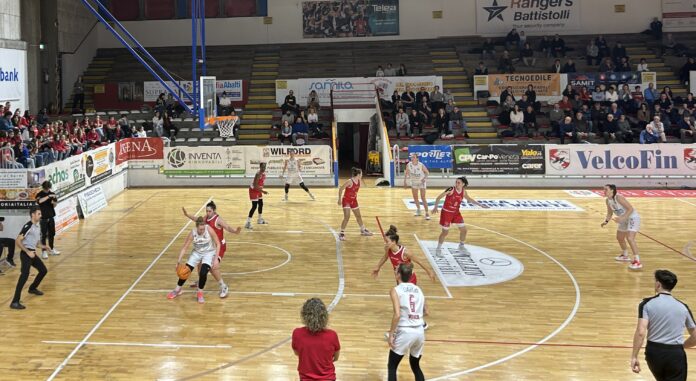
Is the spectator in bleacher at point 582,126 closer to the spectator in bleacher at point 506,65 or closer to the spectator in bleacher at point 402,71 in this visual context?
the spectator in bleacher at point 506,65

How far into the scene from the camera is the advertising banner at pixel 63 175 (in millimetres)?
17094

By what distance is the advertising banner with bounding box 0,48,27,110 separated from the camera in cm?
2567

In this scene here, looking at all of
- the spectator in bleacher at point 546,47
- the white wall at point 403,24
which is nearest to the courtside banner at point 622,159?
the spectator in bleacher at point 546,47

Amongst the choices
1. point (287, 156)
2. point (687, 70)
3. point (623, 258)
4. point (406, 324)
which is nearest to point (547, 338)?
point (406, 324)

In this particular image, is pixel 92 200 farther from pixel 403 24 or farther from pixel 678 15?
pixel 678 15

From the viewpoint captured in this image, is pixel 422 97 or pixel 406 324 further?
pixel 422 97

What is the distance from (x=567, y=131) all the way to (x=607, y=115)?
6.46 feet

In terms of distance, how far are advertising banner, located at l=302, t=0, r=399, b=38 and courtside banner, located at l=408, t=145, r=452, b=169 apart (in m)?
12.5

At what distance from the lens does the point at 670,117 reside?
1115 inches

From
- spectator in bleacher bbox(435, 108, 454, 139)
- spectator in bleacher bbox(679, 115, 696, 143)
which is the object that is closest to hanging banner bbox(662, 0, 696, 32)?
spectator in bleacher bbox(679, 115, 696, 143)

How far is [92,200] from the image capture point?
2072 cm

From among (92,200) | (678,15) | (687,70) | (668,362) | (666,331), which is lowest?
(668,362)

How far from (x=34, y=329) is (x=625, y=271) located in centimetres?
1133

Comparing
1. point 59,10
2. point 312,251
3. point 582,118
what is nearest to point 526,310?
point 312,251
